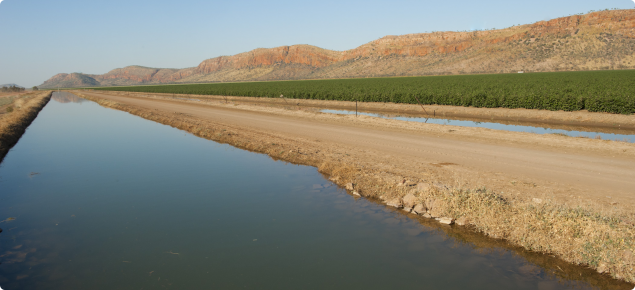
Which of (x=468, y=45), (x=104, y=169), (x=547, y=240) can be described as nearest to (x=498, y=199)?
(x=547, y=240)

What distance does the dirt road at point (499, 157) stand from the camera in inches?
355

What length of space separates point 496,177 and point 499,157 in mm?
2649

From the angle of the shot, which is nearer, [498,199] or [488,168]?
[498,199]

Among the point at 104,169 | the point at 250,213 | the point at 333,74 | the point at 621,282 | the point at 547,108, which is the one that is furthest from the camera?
the point at 333,74

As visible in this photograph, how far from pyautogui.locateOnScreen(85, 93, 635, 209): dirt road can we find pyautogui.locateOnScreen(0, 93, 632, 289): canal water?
2588 millimetres

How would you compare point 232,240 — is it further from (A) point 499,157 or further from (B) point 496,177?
(A) point 499,157

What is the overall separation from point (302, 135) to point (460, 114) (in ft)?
50.5

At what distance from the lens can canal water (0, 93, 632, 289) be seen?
5.88 m

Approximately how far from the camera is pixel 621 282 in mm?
5660

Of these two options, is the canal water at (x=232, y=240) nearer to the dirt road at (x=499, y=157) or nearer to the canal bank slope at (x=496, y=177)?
the canal bank slope at (x=496, y=177)

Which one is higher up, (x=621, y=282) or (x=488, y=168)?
(x=488, y=168)

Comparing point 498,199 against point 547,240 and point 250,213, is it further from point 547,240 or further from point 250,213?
point 250,213

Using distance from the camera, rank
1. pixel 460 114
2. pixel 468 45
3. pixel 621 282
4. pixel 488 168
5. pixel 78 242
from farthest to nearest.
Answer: pixel 468 45 → pixel 460 114 → pixel 488 168 → pixel 78 242 → pixel 621 282

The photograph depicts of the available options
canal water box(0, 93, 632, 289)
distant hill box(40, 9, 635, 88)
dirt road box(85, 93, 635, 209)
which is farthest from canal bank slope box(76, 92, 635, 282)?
distant hill box(40, 9, 635, 88)
